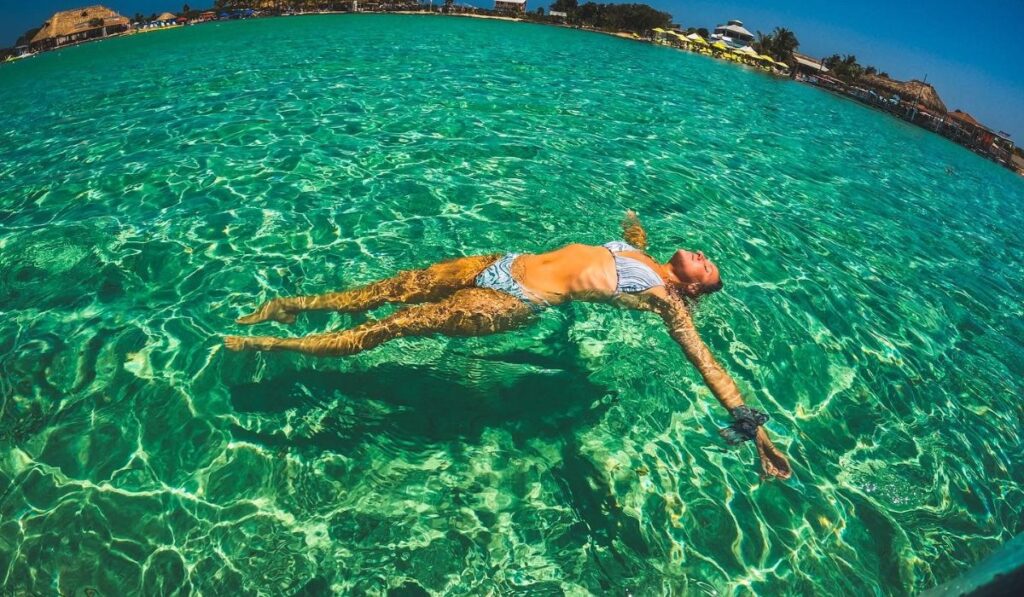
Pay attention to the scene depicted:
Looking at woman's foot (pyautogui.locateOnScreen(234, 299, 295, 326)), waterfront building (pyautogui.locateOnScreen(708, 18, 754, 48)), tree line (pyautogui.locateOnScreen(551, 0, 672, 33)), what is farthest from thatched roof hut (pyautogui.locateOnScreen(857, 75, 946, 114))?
woman's foot (pyautogui.locateOnScreen(234, 299, 295, 326))

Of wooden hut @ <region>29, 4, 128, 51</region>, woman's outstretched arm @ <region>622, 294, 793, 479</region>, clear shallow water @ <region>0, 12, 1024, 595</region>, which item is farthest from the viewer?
wooden hut @ <region>29, 4, 128, 51</region>

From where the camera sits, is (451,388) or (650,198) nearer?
(451,388)

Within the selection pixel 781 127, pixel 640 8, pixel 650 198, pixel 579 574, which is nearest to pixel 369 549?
pixel 579 574

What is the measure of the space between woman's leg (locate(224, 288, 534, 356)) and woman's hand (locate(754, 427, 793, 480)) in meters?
1.92

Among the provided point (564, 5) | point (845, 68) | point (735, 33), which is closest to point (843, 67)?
point (845, 68)

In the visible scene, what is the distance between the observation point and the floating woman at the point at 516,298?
3.57m

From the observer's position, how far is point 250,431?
3.40m

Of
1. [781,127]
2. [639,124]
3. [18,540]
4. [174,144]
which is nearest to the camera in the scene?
[18,540]

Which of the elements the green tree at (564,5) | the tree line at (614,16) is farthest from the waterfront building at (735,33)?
the green tree at (564,5)

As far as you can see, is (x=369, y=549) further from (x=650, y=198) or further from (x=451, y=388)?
(x=650, y=198)

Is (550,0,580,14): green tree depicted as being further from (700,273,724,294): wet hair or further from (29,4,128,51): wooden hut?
(700,273,724,294): wet hair

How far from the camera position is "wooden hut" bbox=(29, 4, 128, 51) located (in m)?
25.1

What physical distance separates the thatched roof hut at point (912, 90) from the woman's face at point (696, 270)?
38.3 meters

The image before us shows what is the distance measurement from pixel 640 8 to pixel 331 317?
71.4m
